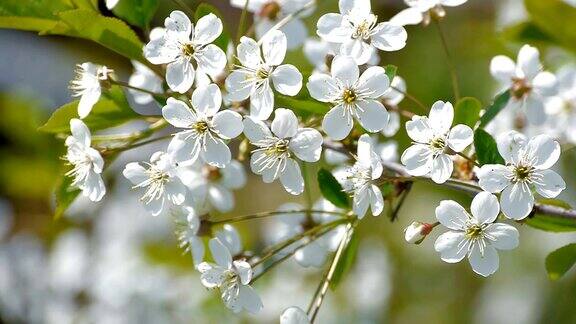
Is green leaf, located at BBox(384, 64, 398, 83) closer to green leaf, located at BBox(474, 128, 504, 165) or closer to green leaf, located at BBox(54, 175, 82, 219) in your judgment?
green leaf, located at BBox(474, 128, 504, 165)

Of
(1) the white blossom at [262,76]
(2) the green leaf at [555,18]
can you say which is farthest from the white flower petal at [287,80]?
(2) the green leaf at [555,18]

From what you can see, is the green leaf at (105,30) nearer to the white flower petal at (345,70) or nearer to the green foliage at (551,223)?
the white flower petal at (345,70)

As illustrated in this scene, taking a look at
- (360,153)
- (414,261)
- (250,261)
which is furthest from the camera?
(414,261)

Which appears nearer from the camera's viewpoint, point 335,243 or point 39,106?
point 335,243

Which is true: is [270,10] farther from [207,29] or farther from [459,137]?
[459,137]

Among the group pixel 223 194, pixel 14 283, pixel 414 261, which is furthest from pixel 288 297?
pixel 223 194

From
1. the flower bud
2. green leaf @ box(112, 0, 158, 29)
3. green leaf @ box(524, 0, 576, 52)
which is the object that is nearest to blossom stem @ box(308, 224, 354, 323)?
the flower bud

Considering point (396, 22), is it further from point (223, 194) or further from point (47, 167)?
point (47, 167)
